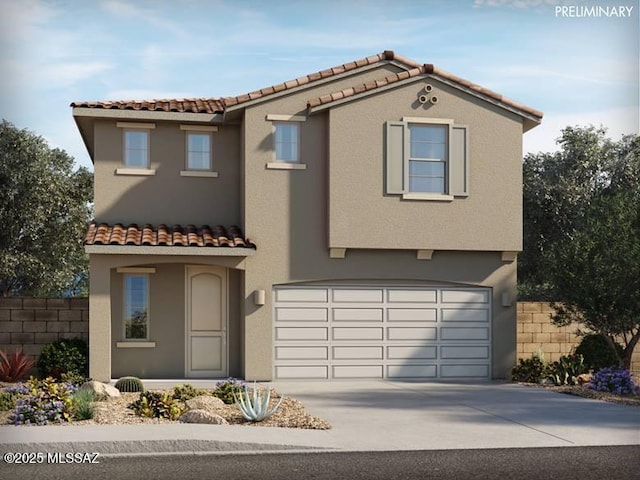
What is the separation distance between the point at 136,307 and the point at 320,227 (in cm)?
454

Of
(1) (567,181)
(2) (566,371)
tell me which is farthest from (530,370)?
(1) (567,181)

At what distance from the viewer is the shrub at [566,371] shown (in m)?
20.5

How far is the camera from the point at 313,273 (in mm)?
21266

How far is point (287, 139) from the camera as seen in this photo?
21.4 meters

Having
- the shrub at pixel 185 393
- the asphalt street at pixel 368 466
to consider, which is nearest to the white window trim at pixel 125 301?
the shrub at pixel 185 393

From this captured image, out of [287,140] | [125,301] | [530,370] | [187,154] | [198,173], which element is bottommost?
[530,370]

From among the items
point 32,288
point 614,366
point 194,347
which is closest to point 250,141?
point 194,347

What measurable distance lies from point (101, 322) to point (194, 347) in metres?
2.53

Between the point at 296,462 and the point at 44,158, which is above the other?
the point at 44,158

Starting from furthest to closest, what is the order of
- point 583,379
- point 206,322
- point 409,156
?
point 206,322 → point 409,156 → point 583,379

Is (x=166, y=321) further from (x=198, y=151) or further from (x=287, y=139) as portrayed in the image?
(x=287, y=139)

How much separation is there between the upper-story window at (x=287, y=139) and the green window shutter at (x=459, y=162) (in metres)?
3.29

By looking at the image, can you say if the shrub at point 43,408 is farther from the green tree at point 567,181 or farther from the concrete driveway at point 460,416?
the green tree at point 567,181

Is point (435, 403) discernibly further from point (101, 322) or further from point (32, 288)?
point (32, 288)
